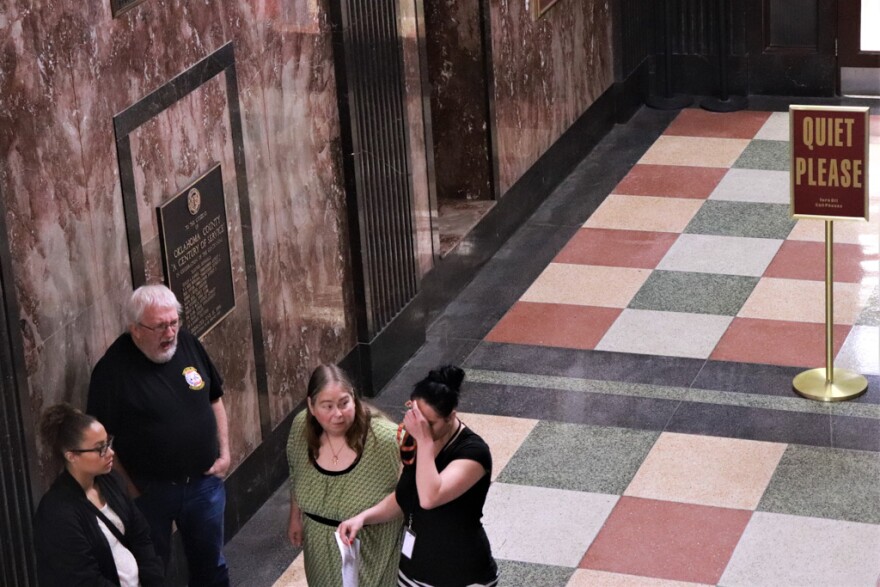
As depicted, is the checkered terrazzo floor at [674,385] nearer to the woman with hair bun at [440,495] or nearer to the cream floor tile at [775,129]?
the cream floor tile at [775,129]

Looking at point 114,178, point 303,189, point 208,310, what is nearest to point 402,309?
point 303,189

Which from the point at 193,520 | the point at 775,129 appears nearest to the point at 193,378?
the point at 193,520

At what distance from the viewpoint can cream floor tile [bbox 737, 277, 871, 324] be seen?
8.85 m

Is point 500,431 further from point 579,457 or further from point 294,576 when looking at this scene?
point 294,576

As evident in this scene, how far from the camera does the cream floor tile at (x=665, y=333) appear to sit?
856 centimetres

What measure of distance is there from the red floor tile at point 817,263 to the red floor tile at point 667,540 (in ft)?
9.38

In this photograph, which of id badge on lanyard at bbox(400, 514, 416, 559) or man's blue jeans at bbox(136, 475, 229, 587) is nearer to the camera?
id badge on lanyard at bbox(400, 514, 416, 559)

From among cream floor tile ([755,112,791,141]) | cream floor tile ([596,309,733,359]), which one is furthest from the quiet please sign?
cream floor tile ([755,112,791,141])

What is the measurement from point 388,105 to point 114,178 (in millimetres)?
2397

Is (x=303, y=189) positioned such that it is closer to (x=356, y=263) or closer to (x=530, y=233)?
(x=356, y=263)

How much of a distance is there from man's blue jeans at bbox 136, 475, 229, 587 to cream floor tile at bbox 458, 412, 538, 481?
177cm

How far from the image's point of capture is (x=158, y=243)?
6215mm

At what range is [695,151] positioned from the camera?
458 inches

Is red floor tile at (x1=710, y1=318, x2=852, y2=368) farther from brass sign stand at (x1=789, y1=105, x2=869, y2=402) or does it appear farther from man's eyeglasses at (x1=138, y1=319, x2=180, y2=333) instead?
man's eyeglasses at (x1=138, y1=319, x2=180, y2=333)
